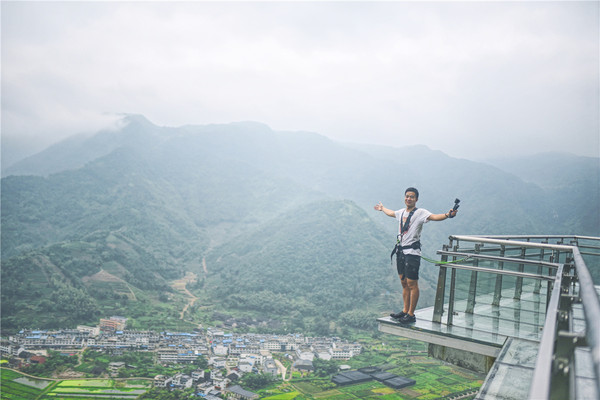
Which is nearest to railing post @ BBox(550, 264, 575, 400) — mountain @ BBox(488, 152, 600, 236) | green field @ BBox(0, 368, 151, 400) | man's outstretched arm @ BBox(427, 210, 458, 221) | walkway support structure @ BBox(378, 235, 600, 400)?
walkway support structure @ BBox(378, 235, 600, 400)

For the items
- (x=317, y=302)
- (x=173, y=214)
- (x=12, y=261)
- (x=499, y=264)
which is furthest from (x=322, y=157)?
(x=499, y=264)

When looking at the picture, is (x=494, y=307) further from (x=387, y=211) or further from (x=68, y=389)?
(x=68, y=389)

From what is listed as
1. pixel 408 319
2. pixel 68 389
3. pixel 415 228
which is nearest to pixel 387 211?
pixel 415 228

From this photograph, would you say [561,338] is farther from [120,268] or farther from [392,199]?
[392,199]

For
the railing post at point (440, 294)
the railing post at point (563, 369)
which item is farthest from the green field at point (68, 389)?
the railing post at point (563, 369)

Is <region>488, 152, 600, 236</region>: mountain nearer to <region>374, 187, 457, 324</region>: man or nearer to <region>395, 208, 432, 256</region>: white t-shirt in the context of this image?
<region>374, 187, 457, 324</region>: man

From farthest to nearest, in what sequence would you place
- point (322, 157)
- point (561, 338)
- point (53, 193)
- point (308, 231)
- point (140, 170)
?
point (322, 157) < point (140, 170) < point (53, 193) < point (308, 231) < point (561, 338)
